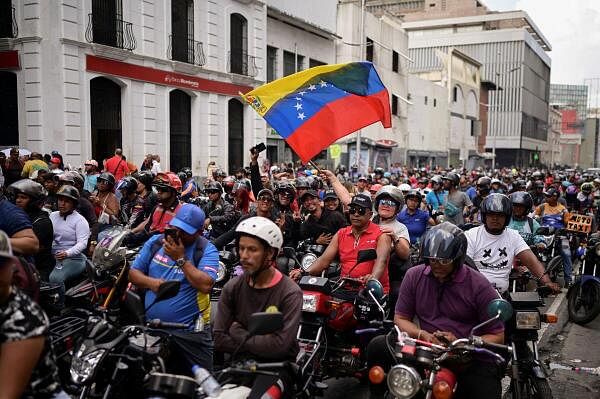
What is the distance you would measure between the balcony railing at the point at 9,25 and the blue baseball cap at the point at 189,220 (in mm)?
15199

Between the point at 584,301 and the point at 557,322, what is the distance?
1.58 feet

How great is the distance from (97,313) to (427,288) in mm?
2309

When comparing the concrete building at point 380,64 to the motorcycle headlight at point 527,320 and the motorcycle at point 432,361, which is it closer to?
the motorcycle headlight at point 527,320

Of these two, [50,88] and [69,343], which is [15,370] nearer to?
[69,343]

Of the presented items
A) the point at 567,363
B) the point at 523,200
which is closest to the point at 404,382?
the point at 567,363

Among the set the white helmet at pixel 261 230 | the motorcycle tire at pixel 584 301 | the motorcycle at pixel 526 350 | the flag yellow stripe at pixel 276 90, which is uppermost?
the flag yellow stripe at pixel 276 90

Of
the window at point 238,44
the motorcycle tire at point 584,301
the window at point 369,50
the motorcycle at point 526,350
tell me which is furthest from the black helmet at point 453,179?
the window at point 369,50

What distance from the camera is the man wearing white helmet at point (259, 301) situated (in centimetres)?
370

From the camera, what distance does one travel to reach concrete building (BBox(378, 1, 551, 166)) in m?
83.6

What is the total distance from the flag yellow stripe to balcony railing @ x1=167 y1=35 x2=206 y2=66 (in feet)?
43.3

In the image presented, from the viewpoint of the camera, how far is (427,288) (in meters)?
4.04

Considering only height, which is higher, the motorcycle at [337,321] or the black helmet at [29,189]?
the black helmet at [29,189]

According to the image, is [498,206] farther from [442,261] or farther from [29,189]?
[29,189]

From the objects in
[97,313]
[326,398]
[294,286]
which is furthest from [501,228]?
[97,313]
